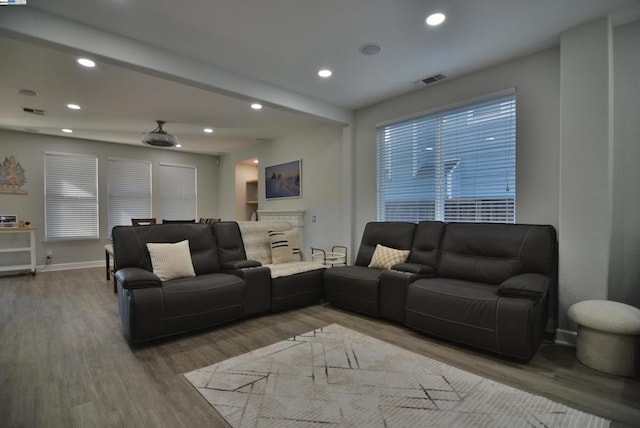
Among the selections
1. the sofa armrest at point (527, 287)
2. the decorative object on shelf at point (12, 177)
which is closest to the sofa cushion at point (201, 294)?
the sofa armrest at point (527, 287)

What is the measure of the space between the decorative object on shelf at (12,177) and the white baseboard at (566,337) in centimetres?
851

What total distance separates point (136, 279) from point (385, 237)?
2.76m

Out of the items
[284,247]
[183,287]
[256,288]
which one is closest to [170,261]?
[183,287]

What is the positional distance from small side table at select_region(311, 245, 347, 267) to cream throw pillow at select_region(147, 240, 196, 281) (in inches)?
75.0

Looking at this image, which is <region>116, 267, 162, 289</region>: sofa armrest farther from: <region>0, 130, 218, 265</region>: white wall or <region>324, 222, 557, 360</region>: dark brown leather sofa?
<region>0, 130, 218, 265</region>: white wall

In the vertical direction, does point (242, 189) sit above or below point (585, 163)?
above

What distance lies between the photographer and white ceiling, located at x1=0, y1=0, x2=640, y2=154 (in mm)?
2365

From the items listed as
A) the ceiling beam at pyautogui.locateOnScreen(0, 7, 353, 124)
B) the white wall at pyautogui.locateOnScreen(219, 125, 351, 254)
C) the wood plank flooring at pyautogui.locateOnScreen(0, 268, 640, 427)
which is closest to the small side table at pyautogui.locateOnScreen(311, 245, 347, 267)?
the white wall at pyautogui.locateOnScreen(219, 125, 351, 254)

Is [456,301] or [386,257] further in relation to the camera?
[386,257]

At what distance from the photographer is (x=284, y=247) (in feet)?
13.7

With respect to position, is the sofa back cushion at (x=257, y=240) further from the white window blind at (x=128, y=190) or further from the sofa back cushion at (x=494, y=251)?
the white window blind at (x=128, y=190)

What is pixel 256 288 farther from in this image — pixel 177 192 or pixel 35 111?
pixel 177 192

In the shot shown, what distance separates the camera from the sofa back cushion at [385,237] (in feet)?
12.3

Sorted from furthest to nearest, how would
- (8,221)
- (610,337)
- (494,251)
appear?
(8,221)
(494,251)
(610,337)
